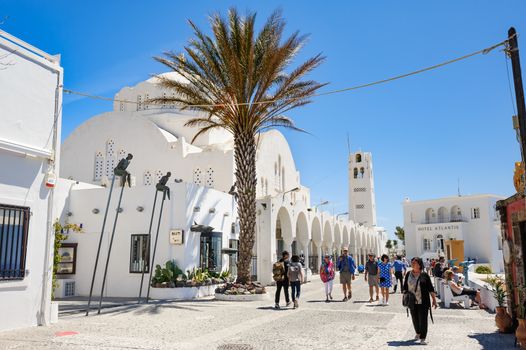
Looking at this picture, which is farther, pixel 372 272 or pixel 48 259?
pixel 372 272

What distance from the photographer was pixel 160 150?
2512 centimetres

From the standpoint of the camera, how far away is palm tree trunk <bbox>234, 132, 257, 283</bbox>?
617 inches

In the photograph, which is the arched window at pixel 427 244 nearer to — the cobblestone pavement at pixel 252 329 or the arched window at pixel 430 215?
the arched window at pixel 430 215

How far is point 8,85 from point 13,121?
2.34 ft

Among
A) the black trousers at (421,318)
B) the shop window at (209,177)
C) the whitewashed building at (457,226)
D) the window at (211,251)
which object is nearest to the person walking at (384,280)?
the black trousers at (421,318)

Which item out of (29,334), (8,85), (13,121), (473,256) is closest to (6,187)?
(13,121)

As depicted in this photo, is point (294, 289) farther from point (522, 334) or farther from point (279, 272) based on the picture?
point (522, 334)

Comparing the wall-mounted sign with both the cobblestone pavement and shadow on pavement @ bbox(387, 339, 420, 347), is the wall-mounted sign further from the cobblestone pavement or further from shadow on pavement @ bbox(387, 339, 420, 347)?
shadow on pavement @ bbox(387, 339, 420, 347)

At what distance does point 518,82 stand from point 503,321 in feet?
14.2

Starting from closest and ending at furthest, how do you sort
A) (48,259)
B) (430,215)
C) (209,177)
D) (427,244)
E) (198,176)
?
(48,259)
(209,177)
(198,176)
(427,244)
(430,215)

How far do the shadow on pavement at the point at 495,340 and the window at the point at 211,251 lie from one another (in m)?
10.4

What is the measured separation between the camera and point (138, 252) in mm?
16031

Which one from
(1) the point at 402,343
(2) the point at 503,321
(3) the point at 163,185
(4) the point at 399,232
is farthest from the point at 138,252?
(4) the point at 399,232

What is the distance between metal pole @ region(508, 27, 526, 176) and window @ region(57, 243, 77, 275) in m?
14.6
